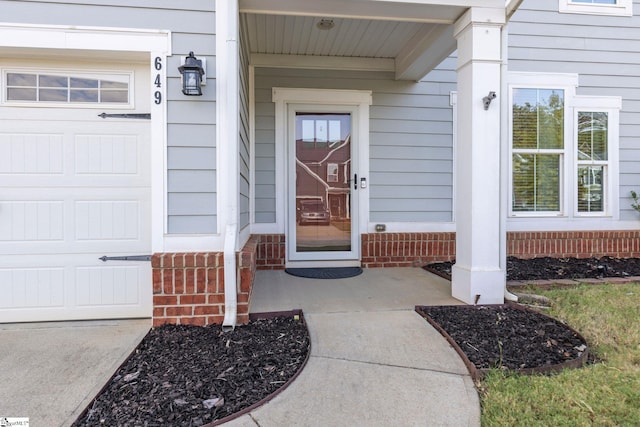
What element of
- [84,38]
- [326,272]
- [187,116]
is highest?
[84,38]

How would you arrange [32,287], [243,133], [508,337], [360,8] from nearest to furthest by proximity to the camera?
1. [508,337]
2. [32,287]
3. [360,8]
4. [243,133]

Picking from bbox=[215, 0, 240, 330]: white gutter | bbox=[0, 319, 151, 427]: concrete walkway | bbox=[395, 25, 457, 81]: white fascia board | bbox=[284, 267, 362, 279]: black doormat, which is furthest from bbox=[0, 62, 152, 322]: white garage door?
bbox=[395, 25, 457, 81]: white fascia board

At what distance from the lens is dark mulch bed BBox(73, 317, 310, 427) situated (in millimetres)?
1707

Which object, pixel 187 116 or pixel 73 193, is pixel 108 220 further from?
pixel 187 116

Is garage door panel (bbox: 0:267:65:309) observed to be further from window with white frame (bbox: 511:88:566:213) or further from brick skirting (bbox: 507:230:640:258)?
window with white frame (bbox: 511:88:566:213)

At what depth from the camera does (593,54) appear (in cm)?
489

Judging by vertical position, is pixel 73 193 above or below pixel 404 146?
below

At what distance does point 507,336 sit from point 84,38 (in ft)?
11.7

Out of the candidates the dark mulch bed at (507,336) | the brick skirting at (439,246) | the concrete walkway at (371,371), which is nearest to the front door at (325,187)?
the brick skirting at (439,246)

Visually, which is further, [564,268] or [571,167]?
[571,167]

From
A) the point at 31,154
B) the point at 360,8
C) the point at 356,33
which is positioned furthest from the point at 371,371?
the point at 356,33

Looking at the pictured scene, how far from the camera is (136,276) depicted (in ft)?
9.65

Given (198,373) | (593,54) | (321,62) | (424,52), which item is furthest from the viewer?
(593,54)

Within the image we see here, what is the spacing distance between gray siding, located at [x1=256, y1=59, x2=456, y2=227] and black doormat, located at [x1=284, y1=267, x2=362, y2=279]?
689mm
